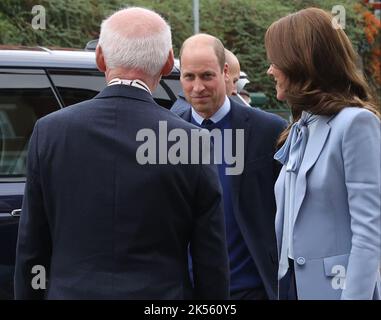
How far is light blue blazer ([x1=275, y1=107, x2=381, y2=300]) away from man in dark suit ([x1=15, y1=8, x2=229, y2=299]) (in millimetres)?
329

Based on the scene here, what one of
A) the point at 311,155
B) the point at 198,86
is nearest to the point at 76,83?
the point at 198,86

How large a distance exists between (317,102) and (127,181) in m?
0.76

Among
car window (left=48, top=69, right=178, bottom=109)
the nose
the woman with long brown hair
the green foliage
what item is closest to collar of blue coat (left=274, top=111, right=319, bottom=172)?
the woman with long brown hair

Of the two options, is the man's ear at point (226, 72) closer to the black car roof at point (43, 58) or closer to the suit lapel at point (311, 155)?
the black car roof at point (43, 58)

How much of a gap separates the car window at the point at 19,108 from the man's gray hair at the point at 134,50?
1.93 meters

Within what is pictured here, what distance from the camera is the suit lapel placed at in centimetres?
271

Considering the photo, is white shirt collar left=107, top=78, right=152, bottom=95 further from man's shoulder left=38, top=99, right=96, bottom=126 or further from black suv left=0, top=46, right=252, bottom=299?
black suv left=0, top=46, right=252, bottom=299

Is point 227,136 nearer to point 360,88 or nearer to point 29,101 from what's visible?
point 360,88

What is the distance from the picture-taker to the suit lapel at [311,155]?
2707 mm

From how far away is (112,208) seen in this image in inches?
93.2

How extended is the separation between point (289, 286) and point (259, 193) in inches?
24.0

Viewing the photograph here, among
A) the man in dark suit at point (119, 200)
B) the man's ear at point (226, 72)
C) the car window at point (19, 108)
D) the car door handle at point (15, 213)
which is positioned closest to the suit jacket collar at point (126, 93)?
the man in dark suit at point (119, 200)

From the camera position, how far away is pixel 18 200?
13.8 feet

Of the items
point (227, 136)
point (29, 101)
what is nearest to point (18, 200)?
point (29, 101)
